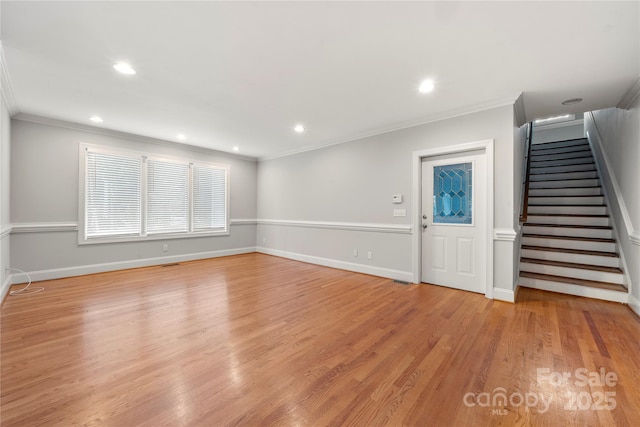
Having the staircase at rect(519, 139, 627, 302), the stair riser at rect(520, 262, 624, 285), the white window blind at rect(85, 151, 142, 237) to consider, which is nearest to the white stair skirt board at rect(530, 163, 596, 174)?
the staircase at rect(519, 139, 627, 302)

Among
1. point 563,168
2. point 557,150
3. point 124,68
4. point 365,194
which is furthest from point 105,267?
point 557,150

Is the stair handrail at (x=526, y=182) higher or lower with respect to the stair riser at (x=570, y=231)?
higher

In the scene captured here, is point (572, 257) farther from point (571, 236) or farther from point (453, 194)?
point (453, 194)

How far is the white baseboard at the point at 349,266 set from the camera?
4395 mm

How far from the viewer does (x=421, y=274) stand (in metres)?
4.27

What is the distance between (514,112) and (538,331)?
269 cm

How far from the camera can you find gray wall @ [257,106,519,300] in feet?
11.4

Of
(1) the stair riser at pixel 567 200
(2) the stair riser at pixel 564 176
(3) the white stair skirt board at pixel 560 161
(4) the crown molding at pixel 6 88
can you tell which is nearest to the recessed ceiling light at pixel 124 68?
(4) the crown molding at pixel 6 88

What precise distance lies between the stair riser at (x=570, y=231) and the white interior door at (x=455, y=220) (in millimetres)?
1829

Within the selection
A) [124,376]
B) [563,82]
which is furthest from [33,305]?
[563,82]

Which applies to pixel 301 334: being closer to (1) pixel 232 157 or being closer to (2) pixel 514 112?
(2) pixel 514 112

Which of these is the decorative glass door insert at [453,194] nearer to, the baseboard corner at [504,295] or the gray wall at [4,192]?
the baseboard corner at [504,295]

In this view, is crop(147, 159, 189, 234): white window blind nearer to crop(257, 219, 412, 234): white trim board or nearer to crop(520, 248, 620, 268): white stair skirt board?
crop(257, 219, 412, 234): white trim board

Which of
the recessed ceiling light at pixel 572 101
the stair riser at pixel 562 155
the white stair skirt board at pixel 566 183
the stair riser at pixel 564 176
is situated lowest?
the white stair skirt board at pixel 566 183
